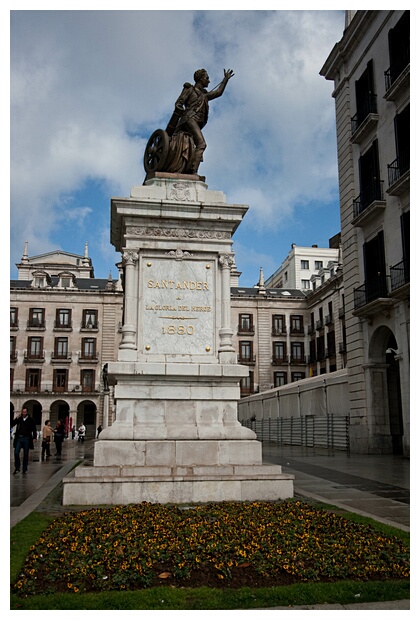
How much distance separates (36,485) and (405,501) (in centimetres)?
800

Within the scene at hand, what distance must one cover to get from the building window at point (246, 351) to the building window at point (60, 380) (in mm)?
21536

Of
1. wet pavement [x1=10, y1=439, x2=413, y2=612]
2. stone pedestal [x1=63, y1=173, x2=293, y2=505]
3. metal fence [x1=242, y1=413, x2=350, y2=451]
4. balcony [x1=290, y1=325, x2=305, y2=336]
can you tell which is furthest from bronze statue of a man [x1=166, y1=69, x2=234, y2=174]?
balcony [x1=290, y1=325, x2=305, y2=336]

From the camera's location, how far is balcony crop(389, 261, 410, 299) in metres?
22.1

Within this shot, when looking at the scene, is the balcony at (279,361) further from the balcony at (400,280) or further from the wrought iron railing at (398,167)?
the wrought iron railing at (398,167)

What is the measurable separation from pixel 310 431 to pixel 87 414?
144ft

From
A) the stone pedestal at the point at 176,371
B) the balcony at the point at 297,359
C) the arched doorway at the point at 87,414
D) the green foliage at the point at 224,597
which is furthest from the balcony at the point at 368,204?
the arched doorway at the point at 87,414

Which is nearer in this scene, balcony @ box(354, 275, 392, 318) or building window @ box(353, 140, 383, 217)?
balcony @ box(354, 275, 392, 318)

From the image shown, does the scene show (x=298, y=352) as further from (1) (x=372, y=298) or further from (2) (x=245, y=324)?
(1) (x=372, y=298)

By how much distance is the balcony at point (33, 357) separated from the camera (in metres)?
69.9

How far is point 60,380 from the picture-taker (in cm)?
6988

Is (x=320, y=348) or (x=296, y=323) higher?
(x=296, y=323)

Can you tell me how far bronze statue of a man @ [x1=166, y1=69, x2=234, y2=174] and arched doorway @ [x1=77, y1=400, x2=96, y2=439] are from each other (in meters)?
60.0

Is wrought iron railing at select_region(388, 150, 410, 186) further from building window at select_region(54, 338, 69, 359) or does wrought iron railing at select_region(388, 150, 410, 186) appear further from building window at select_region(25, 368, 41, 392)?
building window at select_region(25, 368, 41, 392)

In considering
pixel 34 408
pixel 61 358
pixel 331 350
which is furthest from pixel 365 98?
pixel 34 408
